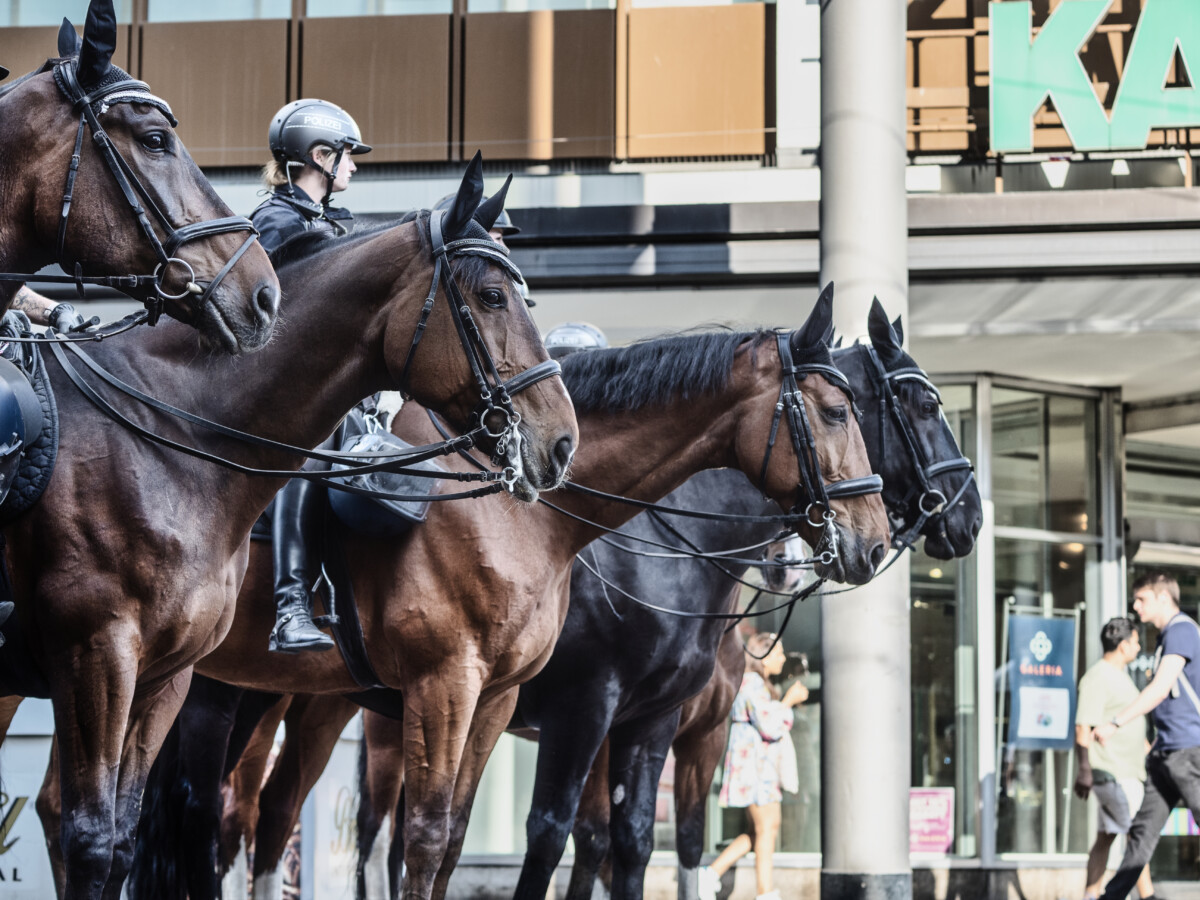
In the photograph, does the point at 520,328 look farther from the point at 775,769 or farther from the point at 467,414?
the point at 775,769

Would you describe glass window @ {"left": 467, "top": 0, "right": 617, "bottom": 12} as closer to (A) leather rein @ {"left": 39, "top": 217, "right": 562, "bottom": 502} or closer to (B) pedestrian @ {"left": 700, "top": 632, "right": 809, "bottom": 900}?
(B) pedestrian @ {"left": 700, "top": 632, "right": 809, "bottom": 900}

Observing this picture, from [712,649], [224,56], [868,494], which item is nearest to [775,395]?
[868,494]

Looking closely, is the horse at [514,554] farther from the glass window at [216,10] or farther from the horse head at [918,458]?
the glass window at [216,10]

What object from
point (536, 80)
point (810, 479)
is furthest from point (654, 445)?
point (536, 80)

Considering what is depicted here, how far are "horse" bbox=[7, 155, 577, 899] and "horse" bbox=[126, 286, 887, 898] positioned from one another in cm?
112

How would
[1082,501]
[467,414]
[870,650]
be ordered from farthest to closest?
[1082,501] → [870,650] → [467,414]

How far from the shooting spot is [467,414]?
458cm

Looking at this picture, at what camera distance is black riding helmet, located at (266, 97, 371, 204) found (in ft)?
20.0

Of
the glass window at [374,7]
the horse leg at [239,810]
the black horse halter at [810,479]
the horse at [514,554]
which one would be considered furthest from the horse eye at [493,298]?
the glass window at [374,7]

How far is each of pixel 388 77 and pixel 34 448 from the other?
10163 millimetres

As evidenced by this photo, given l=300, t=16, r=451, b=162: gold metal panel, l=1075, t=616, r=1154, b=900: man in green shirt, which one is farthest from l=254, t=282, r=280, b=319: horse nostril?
l=300, t=16, r=451, b=162: gold metal panel

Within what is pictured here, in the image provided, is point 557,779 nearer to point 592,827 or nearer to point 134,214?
point 592,827

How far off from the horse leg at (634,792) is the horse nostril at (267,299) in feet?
13.0

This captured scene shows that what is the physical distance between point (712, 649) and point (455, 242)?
330cm
